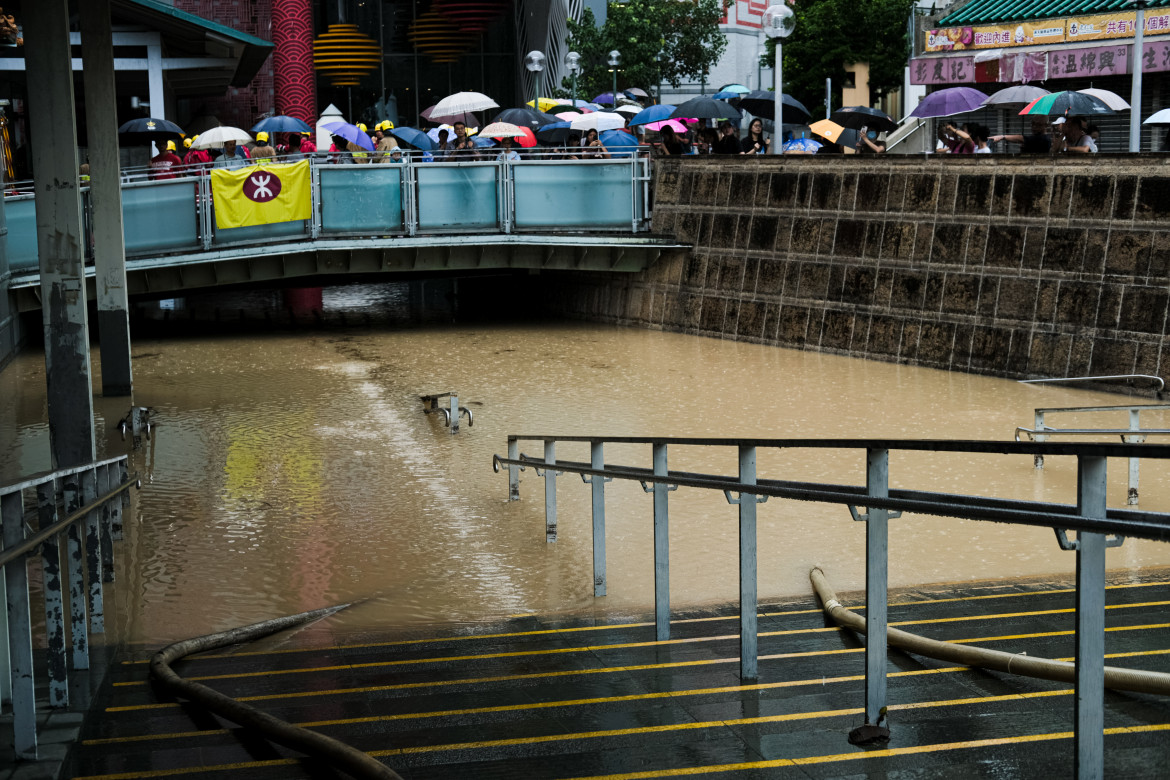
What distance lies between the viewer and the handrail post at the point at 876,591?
13.4 feet

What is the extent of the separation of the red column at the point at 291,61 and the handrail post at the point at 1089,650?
3418 cm

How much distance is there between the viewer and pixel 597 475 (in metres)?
7.59

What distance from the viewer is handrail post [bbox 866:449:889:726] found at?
4.09 m

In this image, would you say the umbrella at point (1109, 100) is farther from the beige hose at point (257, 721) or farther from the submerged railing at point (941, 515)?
the beige hose at point (257, 721)

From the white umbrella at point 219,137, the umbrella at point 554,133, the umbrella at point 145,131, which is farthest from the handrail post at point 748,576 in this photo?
the umbrella at point 145,131

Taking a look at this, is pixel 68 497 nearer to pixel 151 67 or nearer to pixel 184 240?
pixel 184 240

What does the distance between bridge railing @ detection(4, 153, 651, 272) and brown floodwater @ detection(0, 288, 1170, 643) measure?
1.86 meters

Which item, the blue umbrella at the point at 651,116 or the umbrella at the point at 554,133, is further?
the umbrella at the point at 554,133

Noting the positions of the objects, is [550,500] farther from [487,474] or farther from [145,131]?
[145,131]

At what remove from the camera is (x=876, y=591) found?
4172 mm

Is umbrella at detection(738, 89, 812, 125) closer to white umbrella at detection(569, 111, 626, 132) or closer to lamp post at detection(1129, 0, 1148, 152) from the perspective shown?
white umbrella at detection(569, 111, 626, 132)

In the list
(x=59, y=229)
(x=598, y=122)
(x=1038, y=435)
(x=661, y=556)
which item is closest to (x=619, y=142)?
(x=598, y=122)

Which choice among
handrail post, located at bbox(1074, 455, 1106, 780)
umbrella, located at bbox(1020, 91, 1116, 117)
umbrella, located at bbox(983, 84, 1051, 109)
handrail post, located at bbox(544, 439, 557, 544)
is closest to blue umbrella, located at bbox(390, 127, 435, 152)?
umbrella, located at bbox(983, 84, 1051, 109)

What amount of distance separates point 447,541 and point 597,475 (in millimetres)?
2966
